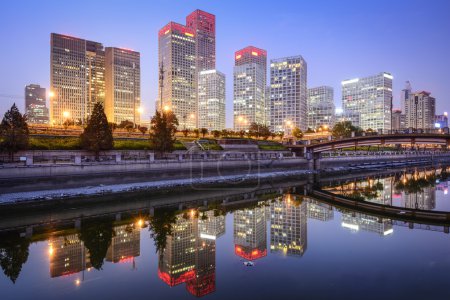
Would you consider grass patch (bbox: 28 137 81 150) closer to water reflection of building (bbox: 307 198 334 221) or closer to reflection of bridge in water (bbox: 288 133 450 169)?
water reflection of building (bbox: 307 198 334 221)

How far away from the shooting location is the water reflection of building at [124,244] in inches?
694

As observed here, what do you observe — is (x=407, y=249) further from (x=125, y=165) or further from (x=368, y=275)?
(x=125, y=165)

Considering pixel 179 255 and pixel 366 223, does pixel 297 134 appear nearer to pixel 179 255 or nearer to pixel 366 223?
pixel 366 223

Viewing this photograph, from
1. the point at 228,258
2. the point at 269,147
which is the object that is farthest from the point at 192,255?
the point at 269,147

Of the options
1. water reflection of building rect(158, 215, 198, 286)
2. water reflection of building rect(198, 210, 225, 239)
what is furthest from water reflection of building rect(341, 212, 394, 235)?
water reflection of building rect(158, 215, 198, 286)

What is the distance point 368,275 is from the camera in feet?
48.4

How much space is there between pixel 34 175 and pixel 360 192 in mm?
40380

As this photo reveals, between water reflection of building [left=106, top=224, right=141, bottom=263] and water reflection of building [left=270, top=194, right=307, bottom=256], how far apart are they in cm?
853

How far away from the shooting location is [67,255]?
57.3 ft

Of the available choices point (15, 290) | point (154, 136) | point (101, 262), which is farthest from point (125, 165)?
point (15, 290)

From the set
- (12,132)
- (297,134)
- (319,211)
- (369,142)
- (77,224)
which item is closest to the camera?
(77,224)

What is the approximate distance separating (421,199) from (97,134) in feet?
143

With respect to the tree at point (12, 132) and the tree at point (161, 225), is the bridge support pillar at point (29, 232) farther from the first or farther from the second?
the tree at point (12, 132)

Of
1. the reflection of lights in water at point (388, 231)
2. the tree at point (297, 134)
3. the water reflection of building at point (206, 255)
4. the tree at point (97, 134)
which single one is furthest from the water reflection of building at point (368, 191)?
the tree at point (297, 134)
